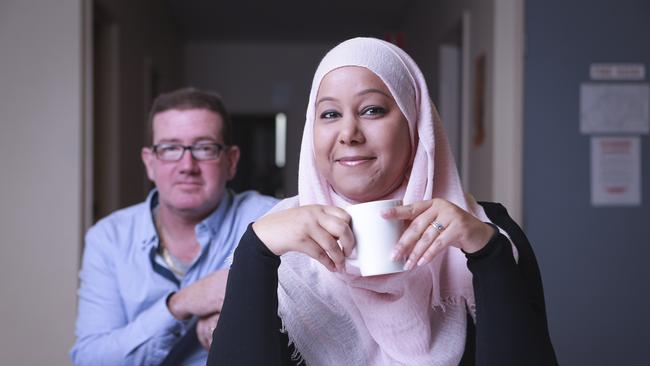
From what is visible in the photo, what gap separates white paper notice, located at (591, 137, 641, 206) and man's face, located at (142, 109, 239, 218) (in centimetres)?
179

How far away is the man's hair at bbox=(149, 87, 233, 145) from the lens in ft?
5.58

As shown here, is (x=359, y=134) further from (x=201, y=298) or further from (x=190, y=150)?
(x=190, y=150)

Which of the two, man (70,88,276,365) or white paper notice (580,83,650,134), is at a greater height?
white paper notice (580,83,650,134)

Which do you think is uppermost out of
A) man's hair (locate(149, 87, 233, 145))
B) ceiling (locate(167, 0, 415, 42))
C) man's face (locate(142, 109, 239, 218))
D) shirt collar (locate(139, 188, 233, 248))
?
ceiling (locate(167, 0, 415, 42))

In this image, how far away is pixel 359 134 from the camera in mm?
1063

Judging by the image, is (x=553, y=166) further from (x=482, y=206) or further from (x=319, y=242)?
(x=319, y=242)

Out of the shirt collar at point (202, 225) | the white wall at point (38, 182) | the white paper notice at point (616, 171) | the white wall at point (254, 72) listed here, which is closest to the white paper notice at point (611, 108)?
the white paper notice at point (616, 171)

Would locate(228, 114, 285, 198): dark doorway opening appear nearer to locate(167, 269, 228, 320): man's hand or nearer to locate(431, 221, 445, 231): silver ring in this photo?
locate(167, 269, 228, 320): man's hand

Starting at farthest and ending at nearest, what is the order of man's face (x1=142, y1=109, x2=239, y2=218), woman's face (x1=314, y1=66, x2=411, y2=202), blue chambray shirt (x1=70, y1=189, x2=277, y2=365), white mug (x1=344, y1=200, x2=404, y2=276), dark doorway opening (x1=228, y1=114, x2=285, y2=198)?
dark doorway opening (x1=228, y1=114, x2=285, y2=198) → man's face (x1=142, y1=109, x2=239, y2=218) → blue chambray shirt (x1=70, y1=189, x2=277, y2=365) → woman's face (x1=314, y1=66, x2=411, y2=202) → white mug (x1=344, y1=200, x2=404, y2=276)

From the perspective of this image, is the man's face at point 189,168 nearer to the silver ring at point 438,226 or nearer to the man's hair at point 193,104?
the man's hair at point 193,104

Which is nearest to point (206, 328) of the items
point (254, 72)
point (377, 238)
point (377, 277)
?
point (377, 277)

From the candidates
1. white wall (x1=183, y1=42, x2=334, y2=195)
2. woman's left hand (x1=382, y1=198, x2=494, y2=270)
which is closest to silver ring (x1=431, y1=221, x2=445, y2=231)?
woman's left hand (x1=382, y1=198, x2=494, y2=270)

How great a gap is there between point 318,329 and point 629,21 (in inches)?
91.1

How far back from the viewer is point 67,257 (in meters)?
2.88
